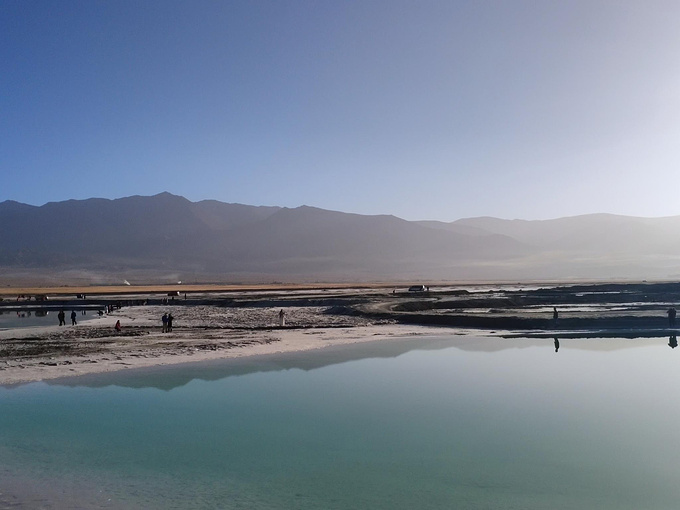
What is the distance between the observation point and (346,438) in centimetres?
1141

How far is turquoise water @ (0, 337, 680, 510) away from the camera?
8609mm

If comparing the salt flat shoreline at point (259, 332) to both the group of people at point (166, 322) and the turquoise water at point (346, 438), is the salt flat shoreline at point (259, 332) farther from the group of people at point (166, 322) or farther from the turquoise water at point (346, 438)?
the turquoise water at point (346, 438)

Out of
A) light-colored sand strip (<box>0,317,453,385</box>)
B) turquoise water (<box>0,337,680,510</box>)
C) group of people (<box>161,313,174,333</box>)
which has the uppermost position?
group of people (<box>161,313,174,333</box>)

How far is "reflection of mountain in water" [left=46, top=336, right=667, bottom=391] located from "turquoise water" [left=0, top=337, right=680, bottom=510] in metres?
0.17

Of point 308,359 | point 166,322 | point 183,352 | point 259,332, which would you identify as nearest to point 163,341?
point 183,352

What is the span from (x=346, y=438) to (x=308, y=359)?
1034cm

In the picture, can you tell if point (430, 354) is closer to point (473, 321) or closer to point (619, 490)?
point (473, 321)

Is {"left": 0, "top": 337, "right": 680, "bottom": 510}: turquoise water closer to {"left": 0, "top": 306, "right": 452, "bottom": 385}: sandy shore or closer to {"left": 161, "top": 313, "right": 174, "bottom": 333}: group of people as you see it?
{"left": 0, "top": 306, "right": 452, "bottom": 385}: sandy shore

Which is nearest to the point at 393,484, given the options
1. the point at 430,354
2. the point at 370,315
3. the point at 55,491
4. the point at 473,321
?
the point at 55,491

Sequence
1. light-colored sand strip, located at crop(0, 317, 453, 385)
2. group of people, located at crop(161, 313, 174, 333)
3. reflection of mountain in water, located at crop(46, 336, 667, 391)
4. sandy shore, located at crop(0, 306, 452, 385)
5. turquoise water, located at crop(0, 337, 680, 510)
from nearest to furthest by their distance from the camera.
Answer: turquoise water, located at crop(0, 337, 680, 510)
reflection of mountain in water, located at crop(46, 336, 667, 391)
light-colored sand strip, located at crop(0, 317, 453, 385)
sandy shore, located at crop(0, 306, 452, 385)
group of people, located at crop(161, 313, 174, 333)

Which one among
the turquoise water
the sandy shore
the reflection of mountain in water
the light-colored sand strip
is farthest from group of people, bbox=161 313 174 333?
the turquoise water

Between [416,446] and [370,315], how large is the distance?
29.9 m

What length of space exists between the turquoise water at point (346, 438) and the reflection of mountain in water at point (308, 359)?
0.17 m

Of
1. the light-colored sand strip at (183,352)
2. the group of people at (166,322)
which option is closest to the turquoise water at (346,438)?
the light-colored sand strip at (183,352)
